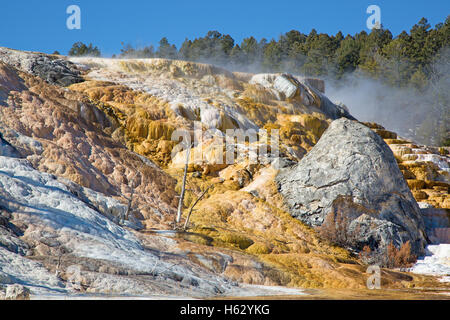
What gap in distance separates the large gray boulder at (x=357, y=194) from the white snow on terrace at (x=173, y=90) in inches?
415

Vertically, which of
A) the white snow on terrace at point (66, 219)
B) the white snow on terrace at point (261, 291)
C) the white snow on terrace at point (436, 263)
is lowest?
the white snow on terrace at point (261, 291)

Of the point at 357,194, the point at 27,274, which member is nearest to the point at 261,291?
the point at 27,274

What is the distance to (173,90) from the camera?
137ft

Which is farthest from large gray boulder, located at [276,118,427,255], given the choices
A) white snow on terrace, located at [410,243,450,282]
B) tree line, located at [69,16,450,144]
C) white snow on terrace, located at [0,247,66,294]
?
tree line, located at [69,16,450,144]

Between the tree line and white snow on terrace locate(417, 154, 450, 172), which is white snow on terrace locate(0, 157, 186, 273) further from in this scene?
the tree line

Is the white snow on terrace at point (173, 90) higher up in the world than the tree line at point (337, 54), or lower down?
lower down

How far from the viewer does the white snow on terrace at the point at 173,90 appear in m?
39.2

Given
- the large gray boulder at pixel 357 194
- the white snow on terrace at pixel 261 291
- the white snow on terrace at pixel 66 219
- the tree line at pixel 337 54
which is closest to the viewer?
the white snow on terrace at pixel 261 291

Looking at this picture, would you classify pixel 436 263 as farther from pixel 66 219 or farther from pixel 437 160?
pixel 437 160

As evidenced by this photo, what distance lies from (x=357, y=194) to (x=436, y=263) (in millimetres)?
5402

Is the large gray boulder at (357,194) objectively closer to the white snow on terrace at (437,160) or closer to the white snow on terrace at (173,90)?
the white snow on terrace at (173,90)

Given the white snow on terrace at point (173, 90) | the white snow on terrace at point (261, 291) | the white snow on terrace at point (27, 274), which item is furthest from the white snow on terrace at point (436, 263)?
the white snow on terrace at point (27, 274)

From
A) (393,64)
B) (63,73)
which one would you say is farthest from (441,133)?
(63,73)
